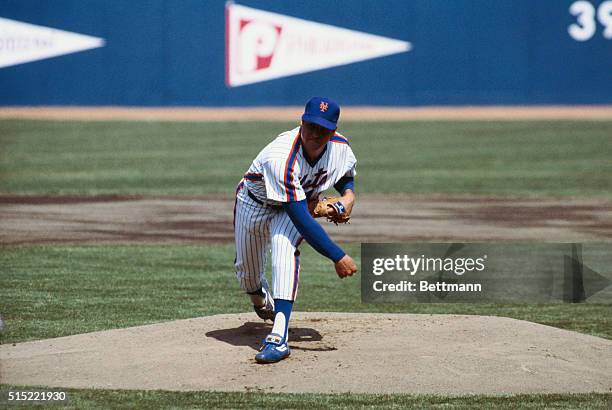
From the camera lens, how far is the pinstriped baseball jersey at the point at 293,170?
5.61 metres

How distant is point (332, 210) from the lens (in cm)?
590

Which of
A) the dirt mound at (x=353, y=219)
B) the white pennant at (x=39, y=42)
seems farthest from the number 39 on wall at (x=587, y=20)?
the dirt mound at (x=353, y=219)

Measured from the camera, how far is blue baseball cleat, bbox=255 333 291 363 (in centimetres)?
553

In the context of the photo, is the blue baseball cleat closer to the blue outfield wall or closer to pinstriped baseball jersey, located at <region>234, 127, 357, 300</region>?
pinstriped baseball jersey, located at <region>234, 127, 357, 300</region>

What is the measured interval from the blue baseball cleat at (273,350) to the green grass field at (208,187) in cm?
53

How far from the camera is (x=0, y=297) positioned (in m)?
7.86

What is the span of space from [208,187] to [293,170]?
32.7ft

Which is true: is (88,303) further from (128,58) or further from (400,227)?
(128,58)

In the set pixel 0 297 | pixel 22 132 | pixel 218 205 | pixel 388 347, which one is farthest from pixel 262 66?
pixel 388 347

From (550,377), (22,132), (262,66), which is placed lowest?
(550,377)

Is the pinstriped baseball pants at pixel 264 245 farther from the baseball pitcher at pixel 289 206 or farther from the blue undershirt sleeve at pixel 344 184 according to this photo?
the blue undershirt sleeve at pixel 344 184

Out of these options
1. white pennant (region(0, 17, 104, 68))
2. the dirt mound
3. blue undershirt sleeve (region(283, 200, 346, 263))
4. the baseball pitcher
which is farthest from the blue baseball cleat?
white pennant (region(0, 17, 104, 68))

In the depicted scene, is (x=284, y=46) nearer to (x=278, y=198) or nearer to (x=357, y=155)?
(x=357, y=155)

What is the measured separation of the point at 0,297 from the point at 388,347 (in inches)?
132
